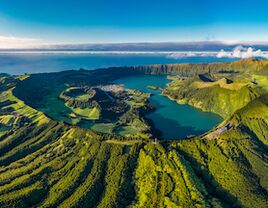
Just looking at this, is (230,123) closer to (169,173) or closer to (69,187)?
(169,173)

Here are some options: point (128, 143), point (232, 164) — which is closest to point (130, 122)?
point (128, 143)

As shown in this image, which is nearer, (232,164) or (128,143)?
(232,164)

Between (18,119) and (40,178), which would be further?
(18,119)

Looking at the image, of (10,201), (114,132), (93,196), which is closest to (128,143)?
(114,132)

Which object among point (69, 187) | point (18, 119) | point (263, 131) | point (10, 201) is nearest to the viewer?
point (10, 201)

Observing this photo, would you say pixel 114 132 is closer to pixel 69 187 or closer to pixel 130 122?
pixel 130 122

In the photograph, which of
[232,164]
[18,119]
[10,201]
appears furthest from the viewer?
[18,119]

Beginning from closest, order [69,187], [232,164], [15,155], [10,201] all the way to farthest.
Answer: [10,201], [69,187], [232,164], [15,155]

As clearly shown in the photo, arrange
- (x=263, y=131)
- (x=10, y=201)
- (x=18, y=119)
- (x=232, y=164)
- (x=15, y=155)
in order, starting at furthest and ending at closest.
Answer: (x=18, y=119) → (x=263, y=131) → (x=15, y=155) → (x=232, y=164) → (x=10, y=201)
